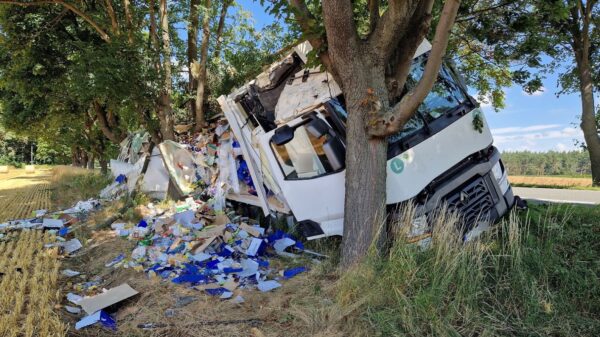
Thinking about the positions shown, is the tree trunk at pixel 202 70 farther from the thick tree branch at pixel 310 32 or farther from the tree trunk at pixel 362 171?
the tree trunk at pixel 362 171

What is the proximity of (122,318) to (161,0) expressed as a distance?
9.14 m

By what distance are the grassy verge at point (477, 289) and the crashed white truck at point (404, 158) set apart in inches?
24.6

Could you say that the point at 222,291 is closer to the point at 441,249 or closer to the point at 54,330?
the point at 54,330

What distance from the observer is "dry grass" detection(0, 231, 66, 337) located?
11.0 feet

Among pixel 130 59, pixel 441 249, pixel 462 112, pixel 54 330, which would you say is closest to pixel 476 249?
pixel 441 249

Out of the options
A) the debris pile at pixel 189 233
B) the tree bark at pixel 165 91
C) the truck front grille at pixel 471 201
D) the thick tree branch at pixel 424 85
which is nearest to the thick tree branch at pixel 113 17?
the tree bark at pixel 165 91

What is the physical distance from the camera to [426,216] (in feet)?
14.0

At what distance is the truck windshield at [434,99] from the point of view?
16.2 feet

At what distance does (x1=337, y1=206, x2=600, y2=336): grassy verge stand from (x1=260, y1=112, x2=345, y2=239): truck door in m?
1.07

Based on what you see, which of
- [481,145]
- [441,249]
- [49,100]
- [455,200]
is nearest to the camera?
[441,249]

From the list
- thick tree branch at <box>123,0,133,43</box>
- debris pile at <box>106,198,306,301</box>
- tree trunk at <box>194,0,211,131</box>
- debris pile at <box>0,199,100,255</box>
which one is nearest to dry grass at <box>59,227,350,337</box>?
debris pile at <box>106,198,306,301</box>

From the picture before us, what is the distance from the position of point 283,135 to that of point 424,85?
1.83 m

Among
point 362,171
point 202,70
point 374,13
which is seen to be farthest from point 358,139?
point 202,70

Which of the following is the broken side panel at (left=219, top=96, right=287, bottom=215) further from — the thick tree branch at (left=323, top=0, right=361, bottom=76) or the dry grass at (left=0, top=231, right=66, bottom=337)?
the dry grass at (left=0, top=231, right=66, bottom=337)
